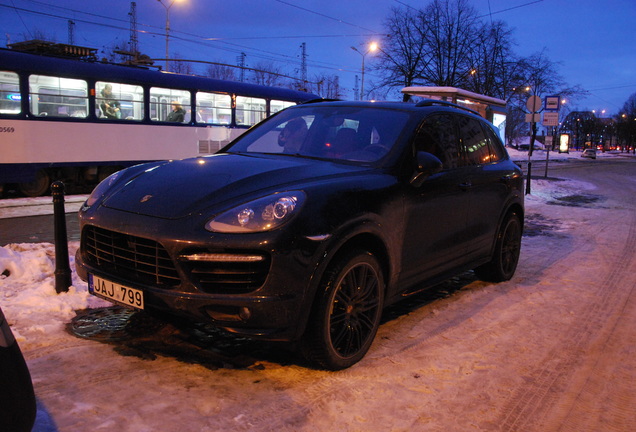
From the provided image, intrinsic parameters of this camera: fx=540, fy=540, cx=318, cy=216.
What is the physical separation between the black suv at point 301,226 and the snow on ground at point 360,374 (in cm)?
33

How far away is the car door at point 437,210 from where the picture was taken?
3910mm

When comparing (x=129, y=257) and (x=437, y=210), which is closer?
(x=129, y=257)

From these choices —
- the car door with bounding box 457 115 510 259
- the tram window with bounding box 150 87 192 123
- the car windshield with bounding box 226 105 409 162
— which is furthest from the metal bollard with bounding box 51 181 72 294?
the tram window with bounding box 150 87 192 123

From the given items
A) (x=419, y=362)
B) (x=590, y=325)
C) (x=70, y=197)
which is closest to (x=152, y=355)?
(x=419, y=362)

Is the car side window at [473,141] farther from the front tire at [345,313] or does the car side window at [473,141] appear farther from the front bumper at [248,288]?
the front bumper at [248,288]

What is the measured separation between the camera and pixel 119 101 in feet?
45.7

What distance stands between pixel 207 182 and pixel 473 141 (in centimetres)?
278

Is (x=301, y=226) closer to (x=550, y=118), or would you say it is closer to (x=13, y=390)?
(x=13, y=390)

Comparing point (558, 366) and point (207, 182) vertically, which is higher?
point (207, 182)

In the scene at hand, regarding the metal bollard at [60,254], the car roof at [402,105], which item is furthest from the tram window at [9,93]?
the car roof at [402,105]

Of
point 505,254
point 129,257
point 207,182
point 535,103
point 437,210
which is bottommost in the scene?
point 505,254

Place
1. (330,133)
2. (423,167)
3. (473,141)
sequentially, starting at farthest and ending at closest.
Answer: (473,141)
(330,133)
(423,167)

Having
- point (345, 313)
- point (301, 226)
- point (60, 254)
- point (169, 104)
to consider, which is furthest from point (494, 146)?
point (169, 104)

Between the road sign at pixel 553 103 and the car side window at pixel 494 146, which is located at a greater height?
the road sign at pixel 553 103
